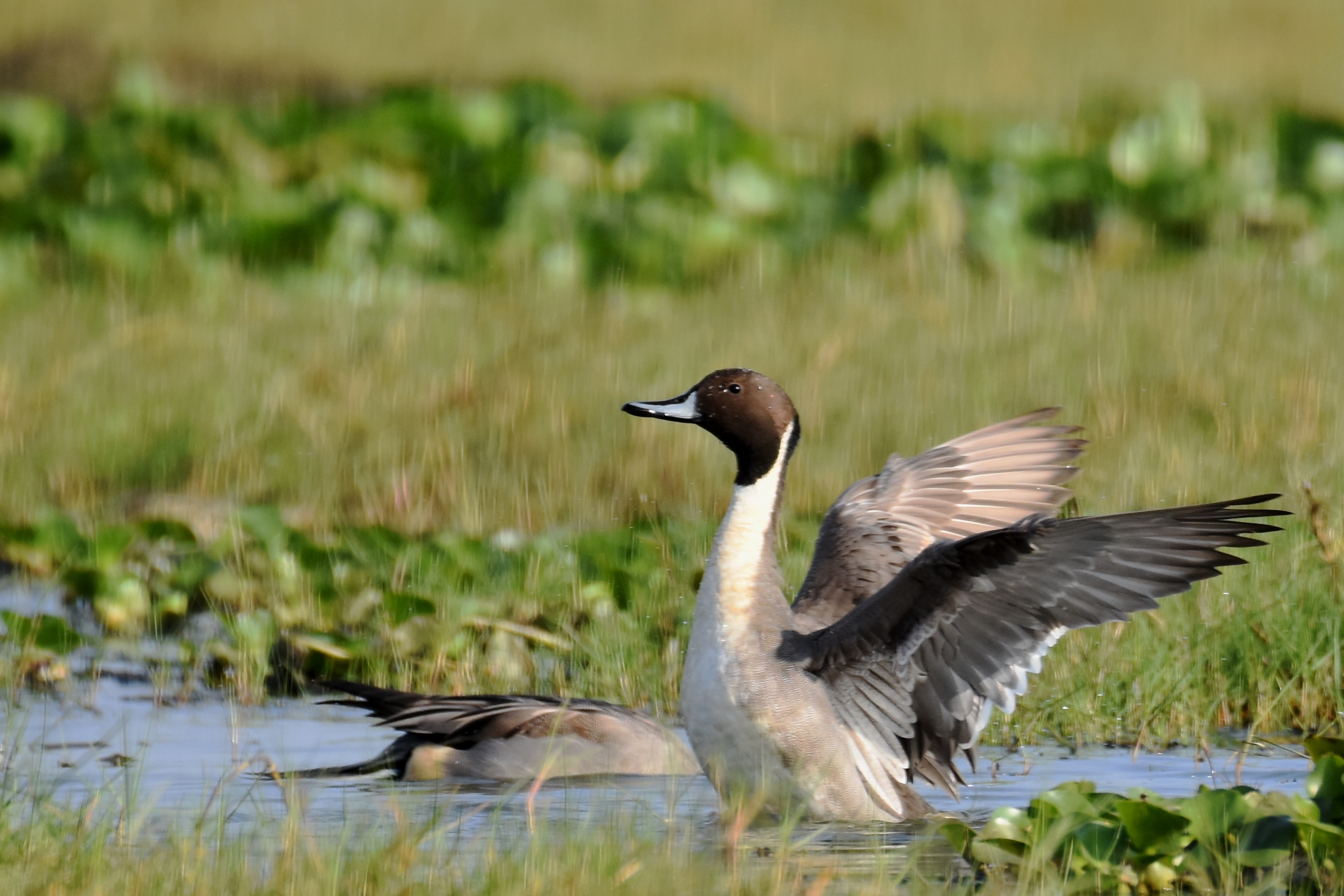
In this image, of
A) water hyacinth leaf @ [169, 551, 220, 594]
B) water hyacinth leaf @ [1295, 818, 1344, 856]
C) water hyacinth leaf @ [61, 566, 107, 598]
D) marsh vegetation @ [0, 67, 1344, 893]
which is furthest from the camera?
water hyacinth leaf @ [169, 551, 220, 594]

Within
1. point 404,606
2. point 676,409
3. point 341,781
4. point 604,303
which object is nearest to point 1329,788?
point 676,409

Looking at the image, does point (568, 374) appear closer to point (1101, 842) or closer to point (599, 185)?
point (599, 185)

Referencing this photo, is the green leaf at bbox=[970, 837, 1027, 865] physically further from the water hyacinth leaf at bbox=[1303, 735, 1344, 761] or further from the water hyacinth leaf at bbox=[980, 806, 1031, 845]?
the water hyacinth leaf at bbox=[1303, 735, 1344, 761]

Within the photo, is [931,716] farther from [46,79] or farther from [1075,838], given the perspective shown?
[46,79]

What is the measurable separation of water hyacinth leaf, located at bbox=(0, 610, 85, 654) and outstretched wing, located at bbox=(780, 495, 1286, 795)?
7.60 ft

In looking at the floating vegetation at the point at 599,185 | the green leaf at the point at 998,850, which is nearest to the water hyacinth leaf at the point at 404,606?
the green leaf at the point at 998,850

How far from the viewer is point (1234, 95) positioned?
14094 millimetres

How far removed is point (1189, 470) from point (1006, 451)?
1570 mm

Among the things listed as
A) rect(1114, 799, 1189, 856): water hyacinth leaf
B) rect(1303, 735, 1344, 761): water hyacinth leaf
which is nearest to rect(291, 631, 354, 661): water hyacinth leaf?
rect(1114, 799, 1189, 856): water hyacinth leaf

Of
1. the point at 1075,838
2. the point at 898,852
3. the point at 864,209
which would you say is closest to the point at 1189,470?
the point at 898,852

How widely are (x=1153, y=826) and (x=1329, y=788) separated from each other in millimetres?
389

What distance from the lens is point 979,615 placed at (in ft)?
14.8

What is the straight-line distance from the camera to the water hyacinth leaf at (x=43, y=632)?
5.86m

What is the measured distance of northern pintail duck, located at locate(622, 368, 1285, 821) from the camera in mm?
4324
